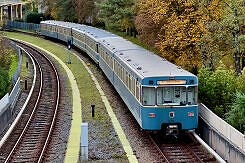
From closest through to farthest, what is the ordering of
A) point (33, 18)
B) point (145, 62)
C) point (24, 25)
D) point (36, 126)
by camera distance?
point (145, 62) < point (36, 126) < point (24, 25) < point (33, 18)

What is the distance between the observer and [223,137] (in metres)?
16.3

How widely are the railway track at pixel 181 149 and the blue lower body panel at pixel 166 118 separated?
74 centimetres

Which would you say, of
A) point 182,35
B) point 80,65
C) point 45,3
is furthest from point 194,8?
point 45,3

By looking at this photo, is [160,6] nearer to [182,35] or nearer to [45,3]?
[182,35]

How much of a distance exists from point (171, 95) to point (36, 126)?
7282 millimetres

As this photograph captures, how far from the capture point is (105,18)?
57.5 meters

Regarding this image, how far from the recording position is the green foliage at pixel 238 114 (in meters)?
16.4

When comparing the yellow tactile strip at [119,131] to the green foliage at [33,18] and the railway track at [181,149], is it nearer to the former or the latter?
the railway track at [181,149]

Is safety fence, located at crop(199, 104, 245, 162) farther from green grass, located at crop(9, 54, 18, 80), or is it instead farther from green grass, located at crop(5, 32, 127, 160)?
green grass, located at crop(9, 54, 18, 80)

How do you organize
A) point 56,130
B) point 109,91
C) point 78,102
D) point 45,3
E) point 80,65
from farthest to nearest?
point 45,3 < point 80,65 < point 109,91 < point 78,102 < point 56,130

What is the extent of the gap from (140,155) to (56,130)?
5228mm

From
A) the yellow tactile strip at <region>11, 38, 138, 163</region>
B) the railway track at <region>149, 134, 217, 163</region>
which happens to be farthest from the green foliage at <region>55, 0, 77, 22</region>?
the railway track at <region>149, 134, 217, 163</region>

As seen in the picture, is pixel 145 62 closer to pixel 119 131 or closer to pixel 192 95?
pixel 119 131

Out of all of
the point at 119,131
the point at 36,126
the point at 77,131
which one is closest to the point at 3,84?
the point at 36,126
